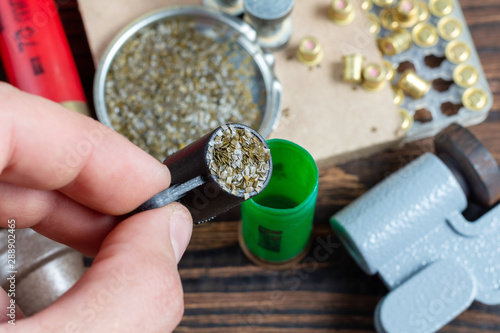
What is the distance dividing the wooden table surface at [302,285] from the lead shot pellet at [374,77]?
0.11 metres

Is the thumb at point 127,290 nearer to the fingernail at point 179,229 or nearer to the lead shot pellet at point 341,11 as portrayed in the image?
the fingernail at point 179,229

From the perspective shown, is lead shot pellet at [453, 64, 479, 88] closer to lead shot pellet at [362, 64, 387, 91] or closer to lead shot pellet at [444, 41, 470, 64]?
lead shot pellet at [444, 41, 470, 64]

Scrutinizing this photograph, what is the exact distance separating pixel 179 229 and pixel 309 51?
0.39m

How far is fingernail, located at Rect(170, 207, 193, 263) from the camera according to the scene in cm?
47

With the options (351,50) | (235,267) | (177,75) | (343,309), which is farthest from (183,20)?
(343,309)

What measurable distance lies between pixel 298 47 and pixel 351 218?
28 centimetres

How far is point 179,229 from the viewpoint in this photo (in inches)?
18.9

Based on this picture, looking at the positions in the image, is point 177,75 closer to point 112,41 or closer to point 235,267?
point 112,41

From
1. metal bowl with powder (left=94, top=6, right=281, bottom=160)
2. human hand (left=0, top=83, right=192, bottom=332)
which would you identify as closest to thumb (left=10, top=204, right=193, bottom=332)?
human hand (left=0, top=83, right=192, bottom=332)

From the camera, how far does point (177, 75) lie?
76cm

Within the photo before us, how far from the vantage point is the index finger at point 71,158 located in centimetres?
42

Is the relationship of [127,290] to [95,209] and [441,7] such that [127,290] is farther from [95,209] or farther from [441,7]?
[441,7]

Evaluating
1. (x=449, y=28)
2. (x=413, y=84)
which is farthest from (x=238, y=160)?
(x=449, y=28)

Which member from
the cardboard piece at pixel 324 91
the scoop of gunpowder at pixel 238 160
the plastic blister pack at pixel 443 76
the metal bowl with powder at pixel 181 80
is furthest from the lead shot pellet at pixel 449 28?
the scoop of gunpowder at pixel 238 160
